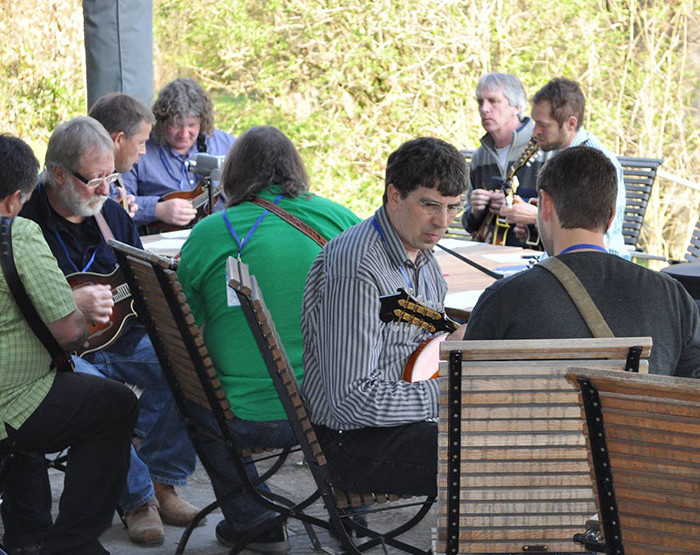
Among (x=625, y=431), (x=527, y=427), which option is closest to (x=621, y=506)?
(x=625, y=431)

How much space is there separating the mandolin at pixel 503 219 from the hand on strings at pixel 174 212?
152 centimetres

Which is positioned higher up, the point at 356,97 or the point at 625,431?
the point at 625,431

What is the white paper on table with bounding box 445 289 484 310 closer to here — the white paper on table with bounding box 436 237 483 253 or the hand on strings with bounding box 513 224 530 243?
the white paper on table with bounding box 436 237 483 253

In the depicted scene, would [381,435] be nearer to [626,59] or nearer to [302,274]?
[302,274]

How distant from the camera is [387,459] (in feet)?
10.1

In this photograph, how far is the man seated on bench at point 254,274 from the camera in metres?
3.52

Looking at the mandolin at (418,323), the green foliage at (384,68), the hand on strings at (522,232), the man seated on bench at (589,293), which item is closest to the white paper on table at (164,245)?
the hand on strings at (522,232)

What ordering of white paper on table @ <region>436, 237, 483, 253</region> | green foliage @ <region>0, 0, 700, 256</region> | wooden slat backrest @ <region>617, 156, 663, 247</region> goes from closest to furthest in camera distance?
white paper on table @ <region>436, 237, 483, 253</region> < wooden slat backrest @ <region>617, 156, 663, 247</region> < green foliage @ <region>0, 0, 700, 256</region>

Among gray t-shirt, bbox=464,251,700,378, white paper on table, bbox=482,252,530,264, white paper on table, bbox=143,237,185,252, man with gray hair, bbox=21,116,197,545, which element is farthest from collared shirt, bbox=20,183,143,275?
gray t-shirt, bbox=464,251,700,378

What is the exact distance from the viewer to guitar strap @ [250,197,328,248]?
3.63m

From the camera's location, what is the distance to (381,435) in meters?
3.10

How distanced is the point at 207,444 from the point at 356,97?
8.31m

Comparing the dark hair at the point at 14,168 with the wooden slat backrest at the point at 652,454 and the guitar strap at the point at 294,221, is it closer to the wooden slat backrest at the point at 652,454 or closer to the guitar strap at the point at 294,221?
the guitar strap at the point at 294,221

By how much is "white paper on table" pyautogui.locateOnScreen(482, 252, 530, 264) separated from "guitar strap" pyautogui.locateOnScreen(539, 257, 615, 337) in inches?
90.3
